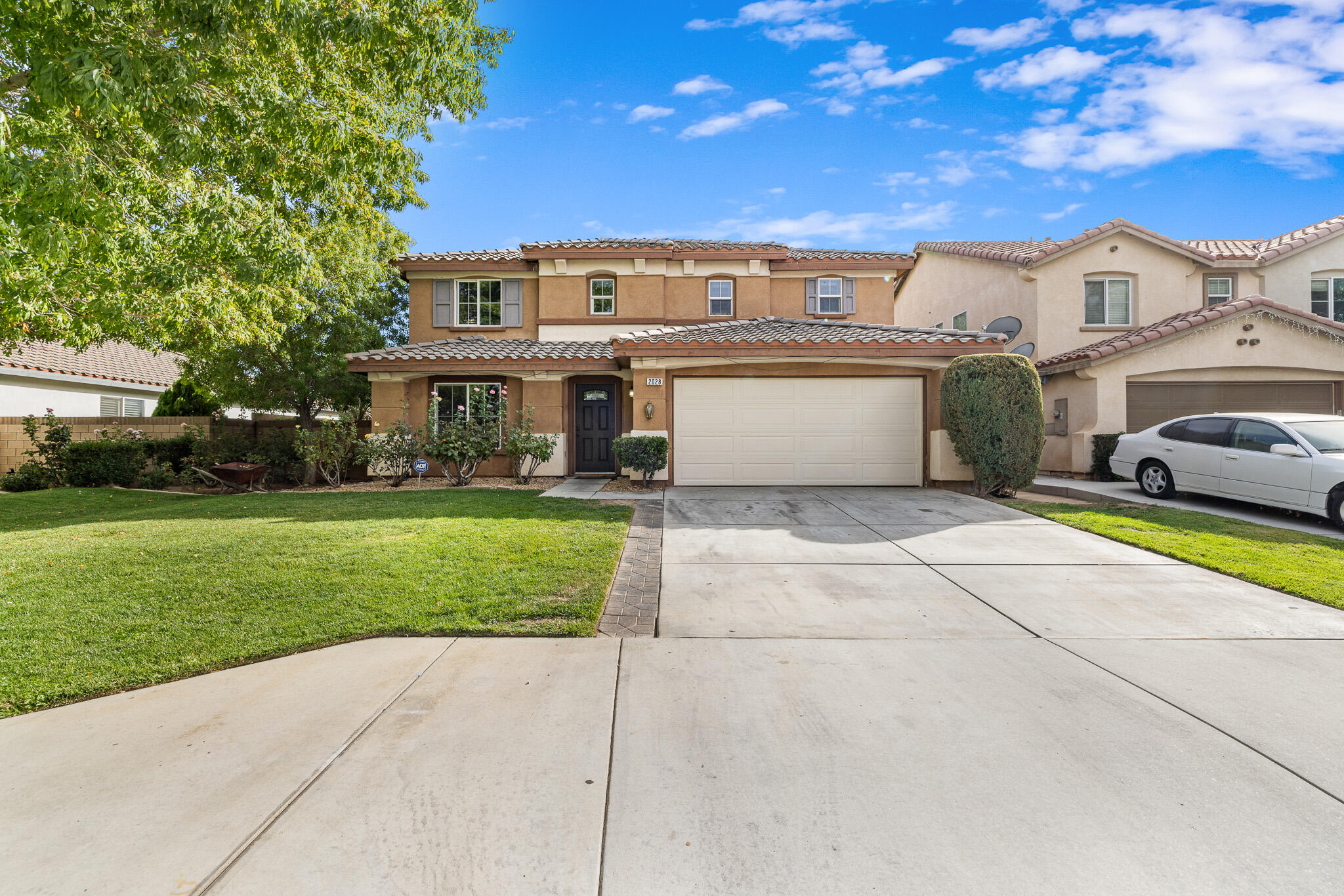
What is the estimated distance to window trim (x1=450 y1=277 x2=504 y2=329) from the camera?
16859 mm

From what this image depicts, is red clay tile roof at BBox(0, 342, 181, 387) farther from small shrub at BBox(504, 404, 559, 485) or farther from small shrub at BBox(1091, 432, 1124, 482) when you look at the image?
small shrub at BBox(1091, 432, 1124, 482)

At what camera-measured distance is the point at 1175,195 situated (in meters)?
18.2

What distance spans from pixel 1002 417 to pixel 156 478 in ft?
58.7

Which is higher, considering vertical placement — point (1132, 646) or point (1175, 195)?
point (1175, 195)

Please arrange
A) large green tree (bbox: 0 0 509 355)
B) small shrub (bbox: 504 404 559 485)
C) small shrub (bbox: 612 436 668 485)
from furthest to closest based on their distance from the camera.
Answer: small shrub (bbox: 504 404 559 485) < small shrub (bbox: 612 436 668 485) < large green tree (bbox: 0 0 509 355)

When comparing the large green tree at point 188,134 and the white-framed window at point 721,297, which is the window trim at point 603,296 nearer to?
the white-framed window at point 721,297

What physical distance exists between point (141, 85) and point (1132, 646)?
8376 millimetres

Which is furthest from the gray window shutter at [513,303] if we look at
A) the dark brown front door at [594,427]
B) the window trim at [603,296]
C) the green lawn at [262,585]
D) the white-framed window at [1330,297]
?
the white-framed window at [1330,297]

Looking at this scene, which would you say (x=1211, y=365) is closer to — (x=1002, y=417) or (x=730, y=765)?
(x=1002, y=417)

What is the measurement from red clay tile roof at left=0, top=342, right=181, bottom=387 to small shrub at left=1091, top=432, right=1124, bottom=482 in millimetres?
23110

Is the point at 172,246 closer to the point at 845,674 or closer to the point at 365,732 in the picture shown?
the point at 365,732

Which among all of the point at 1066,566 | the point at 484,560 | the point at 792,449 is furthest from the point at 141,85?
the point at 792,449

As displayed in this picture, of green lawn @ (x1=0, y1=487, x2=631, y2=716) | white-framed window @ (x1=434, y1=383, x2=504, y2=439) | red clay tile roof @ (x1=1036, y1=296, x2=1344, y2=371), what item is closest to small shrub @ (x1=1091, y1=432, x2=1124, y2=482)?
red clay tile roof @ (x1=1036, y1=296, x2=1344, y2=371)

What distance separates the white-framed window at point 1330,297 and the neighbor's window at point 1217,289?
7.03 feet
